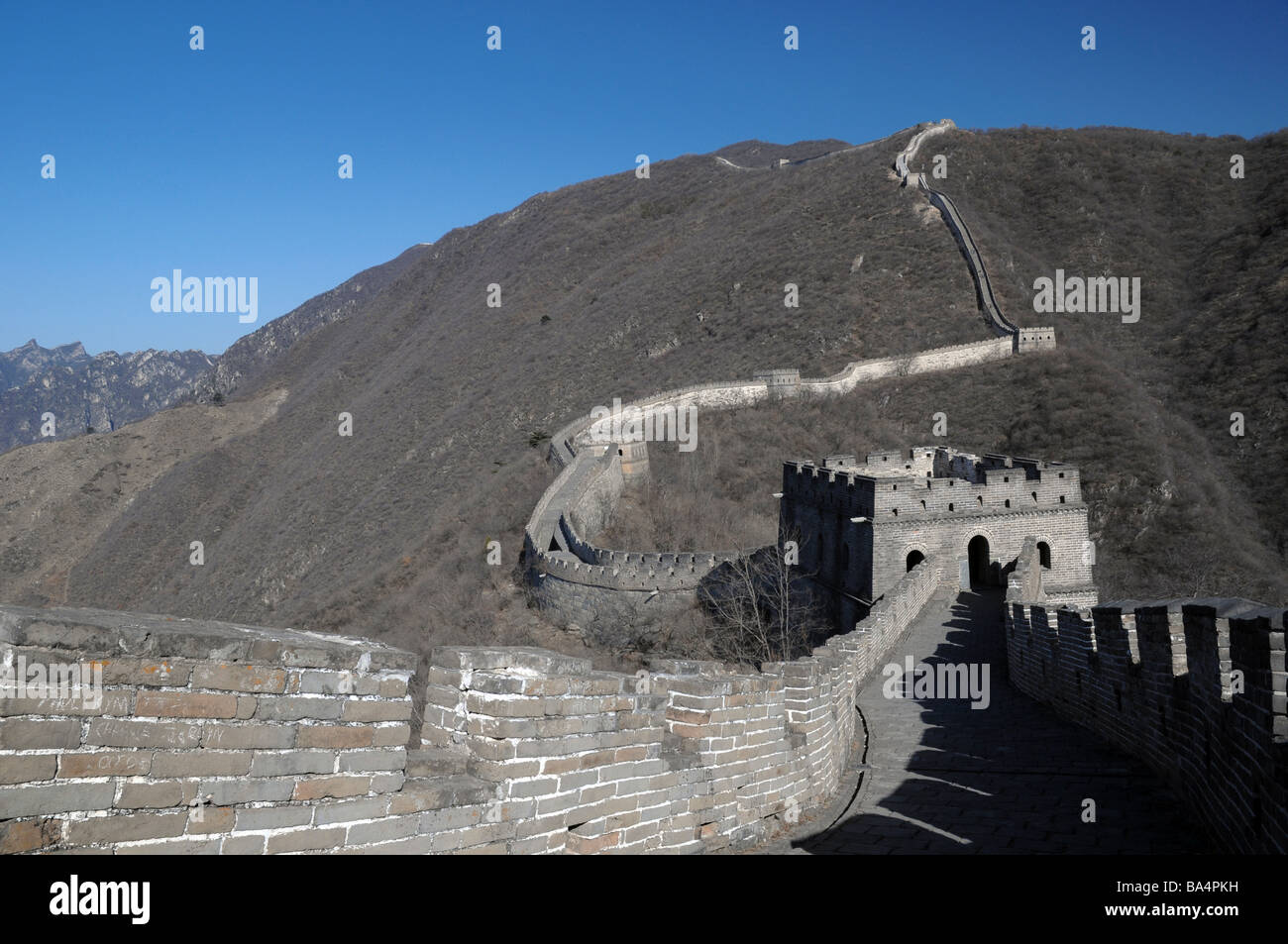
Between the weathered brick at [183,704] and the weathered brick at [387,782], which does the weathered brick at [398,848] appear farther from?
the weathered brick at [183,704]

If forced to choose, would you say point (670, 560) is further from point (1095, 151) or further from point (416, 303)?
point (416, 303)

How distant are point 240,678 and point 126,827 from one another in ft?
1.65

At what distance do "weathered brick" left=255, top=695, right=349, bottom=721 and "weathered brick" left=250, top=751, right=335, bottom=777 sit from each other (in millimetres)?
117

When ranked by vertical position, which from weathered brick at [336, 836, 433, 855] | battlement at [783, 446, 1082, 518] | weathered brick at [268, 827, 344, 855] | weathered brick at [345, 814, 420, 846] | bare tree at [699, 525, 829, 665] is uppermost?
battlement at [783, 446, 1082, 518]

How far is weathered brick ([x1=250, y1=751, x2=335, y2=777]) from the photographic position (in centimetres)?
288

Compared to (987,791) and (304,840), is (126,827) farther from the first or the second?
(987,791)

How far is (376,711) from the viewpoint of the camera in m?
3.19

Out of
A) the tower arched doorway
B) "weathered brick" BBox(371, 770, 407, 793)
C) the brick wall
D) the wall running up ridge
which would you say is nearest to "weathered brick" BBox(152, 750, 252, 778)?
the brick wall

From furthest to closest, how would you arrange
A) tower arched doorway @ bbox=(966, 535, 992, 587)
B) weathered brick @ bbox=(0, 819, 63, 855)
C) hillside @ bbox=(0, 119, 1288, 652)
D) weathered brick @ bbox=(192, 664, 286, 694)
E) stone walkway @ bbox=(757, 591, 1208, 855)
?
hillside @ bbox=(0, 119, 1288, 652) → tower arched doorway @ bbox=(966, 535, 992, 587) → stone walkway @ bbox=(757, 591, 1208, 855) → weathered brick @ bbox=(192, 664, 286, 694) → weathered brick @ bbox=(0, 819, 63, 855)

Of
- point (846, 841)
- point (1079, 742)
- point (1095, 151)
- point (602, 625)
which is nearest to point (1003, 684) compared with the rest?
point (1079, 742)

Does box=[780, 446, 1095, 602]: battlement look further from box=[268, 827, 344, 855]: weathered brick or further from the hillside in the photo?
box=[268, 827, 344, 855]: weathered brick

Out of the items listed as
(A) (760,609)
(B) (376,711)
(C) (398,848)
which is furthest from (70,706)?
(A) (760,609)

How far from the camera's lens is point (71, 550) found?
219 ft

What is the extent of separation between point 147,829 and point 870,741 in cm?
848
